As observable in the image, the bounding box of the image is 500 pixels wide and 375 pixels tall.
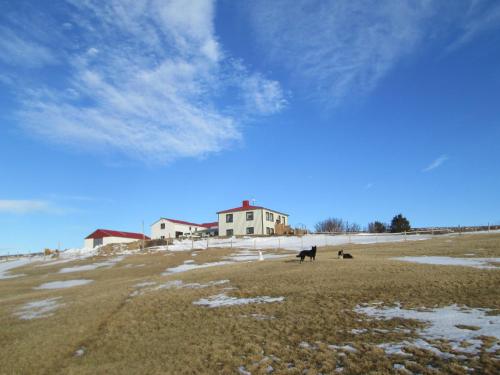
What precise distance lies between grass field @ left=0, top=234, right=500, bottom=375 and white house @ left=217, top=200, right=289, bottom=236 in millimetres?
49901

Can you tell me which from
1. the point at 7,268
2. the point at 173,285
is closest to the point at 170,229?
the point at 7,268

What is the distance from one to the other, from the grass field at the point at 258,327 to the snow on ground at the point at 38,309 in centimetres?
11

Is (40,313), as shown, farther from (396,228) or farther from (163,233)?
(396,228)

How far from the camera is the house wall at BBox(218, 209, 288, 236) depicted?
242 feet

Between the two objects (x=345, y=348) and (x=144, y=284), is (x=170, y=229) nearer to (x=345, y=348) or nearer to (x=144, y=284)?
(x=144, y=284)

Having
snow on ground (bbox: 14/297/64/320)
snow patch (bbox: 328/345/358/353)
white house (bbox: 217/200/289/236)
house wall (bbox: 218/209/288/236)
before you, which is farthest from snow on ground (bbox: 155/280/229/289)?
house wall (bbox: 218/209/288/236)

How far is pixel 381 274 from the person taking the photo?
67.6 ft

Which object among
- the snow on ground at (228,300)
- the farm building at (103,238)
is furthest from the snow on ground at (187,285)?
the farm building at (103,238)

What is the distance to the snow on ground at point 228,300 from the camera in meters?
16.8

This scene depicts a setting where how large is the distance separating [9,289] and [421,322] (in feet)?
111

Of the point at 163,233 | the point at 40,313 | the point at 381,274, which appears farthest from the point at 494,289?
the point at 163,233

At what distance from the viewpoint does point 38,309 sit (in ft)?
65.8

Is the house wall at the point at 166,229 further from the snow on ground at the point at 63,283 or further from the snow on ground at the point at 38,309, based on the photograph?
the snow on ground at the point at 38,309

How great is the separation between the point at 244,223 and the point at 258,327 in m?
62.7
